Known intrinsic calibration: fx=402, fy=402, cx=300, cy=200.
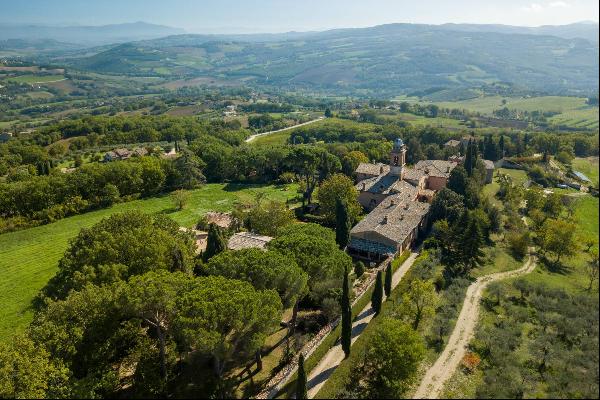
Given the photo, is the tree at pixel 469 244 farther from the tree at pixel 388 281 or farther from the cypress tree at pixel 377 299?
the cypress tree at pixel 377 299

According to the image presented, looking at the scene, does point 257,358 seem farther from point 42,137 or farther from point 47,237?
point 42,137

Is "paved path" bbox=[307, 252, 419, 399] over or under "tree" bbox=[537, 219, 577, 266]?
under

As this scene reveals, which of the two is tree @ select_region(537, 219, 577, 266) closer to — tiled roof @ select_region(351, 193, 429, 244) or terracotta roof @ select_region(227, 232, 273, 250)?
tiled roof @ select_region(351, 193, 429, 244)

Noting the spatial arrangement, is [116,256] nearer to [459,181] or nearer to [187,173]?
[187,173]

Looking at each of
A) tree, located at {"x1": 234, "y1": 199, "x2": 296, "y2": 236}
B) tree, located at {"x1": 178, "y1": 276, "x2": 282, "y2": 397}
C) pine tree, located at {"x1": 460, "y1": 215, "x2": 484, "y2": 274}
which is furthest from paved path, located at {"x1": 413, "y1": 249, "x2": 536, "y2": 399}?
tree, located at {"x1": 234, "y1": 199, "x2": 296, "y2": 236}

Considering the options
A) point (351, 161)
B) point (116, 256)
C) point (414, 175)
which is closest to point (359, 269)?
point (116, 256)

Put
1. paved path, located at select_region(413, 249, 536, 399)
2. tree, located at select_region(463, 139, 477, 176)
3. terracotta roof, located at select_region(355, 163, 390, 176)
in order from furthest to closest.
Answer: terracotta roof, located at select_region(355, 163, 390, 176)
tree, located at select_region(463, 139, 477, 176)
paved path, located at select_region(413, 249, 536, 399)

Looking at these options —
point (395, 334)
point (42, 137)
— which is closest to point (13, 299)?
point (395, 334)
